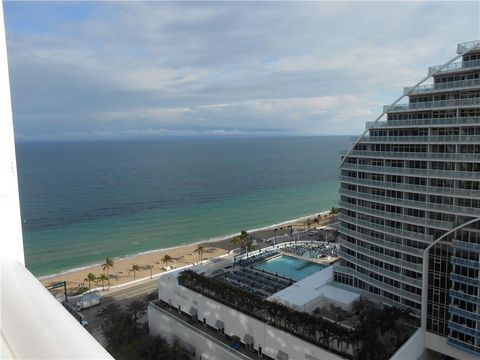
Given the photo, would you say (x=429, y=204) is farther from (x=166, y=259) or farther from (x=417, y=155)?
(x=166, y=259)

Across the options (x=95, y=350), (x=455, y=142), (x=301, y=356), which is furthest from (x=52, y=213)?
(x=95, y=350)

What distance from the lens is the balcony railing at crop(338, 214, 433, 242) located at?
1605cm

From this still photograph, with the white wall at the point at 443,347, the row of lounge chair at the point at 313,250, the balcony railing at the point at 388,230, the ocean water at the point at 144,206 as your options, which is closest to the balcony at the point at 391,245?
the balcony railing at the point at 388,230

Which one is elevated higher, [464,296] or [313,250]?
[464,296]

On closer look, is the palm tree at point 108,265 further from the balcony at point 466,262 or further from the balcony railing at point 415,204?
the balcony at point 466,262

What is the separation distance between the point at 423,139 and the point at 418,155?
2.37 feet

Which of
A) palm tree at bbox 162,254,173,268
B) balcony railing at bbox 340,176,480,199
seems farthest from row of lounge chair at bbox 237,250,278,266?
balcony railing at bbox 340,176,480,199

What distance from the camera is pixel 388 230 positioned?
57.2 ft

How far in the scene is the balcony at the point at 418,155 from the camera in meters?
14.6

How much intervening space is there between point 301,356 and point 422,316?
5.75 meters

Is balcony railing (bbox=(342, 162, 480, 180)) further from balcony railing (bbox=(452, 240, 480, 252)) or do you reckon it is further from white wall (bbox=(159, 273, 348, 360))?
white wall (bbox=(159, 273, 348, 360))

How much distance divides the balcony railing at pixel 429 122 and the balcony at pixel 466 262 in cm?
541

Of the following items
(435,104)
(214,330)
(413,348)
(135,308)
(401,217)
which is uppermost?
(435,104)

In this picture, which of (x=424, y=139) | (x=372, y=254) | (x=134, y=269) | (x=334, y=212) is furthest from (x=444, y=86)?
(x=334, y=212)
